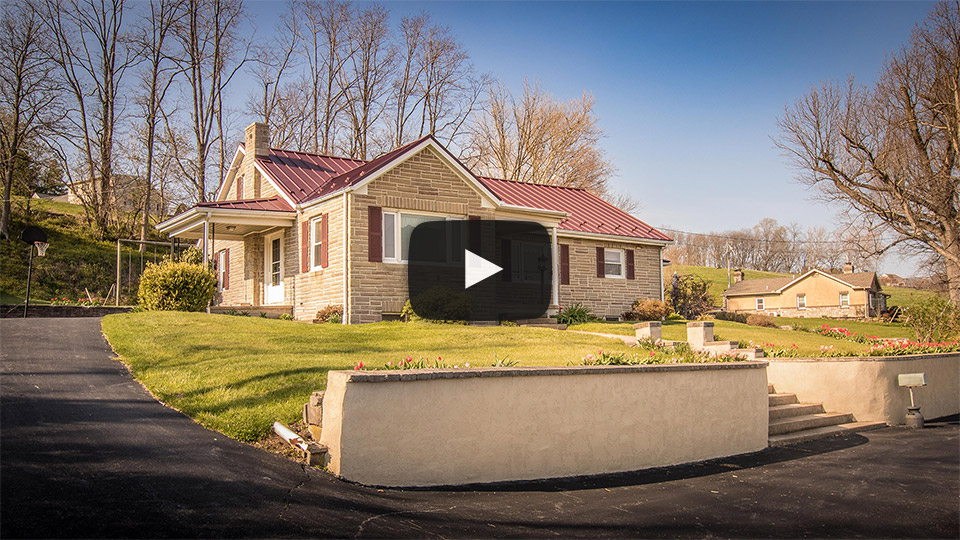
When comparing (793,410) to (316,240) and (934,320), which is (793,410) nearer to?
(934,320)

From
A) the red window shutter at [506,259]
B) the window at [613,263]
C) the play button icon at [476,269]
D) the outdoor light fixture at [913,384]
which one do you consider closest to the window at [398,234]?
the play button icon at [476,269]

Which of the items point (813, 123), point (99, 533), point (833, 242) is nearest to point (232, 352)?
point (99, 533)

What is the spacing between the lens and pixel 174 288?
53.4 ft

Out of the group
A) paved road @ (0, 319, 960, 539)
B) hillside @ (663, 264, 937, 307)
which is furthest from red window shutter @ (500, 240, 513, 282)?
hillside @ (663, 264, 937, 307)

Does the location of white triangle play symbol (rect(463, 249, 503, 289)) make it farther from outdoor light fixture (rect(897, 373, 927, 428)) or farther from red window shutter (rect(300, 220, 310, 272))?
outdoor light fixture (rect(897, 373, 927, 428))

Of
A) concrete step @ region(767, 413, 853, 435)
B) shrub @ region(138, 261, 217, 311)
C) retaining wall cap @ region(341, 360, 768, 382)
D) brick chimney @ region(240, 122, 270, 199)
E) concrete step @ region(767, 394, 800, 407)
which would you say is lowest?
concrete step @ region(767, 413, 853, 435)

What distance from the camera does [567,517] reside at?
568cm

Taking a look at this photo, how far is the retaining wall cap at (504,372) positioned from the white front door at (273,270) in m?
14.5

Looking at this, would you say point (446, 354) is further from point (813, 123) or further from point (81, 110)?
point (81, 110)

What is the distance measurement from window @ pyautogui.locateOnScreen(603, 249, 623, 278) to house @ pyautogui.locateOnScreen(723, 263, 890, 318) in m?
28.3

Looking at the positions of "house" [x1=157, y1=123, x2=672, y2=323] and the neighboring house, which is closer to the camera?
"house" [x1=157, y1=123, x2=672, y2=323]

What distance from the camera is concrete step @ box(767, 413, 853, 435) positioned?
1016cm

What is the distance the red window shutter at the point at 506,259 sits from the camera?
2045 cm

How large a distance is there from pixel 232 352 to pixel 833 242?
273 feet
